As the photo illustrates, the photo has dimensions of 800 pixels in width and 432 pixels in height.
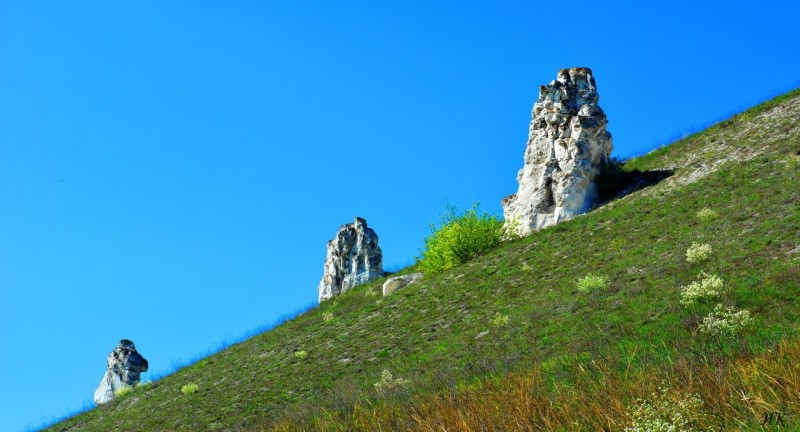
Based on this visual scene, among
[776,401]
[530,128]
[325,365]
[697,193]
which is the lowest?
[776,401]

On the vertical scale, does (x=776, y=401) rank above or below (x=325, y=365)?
below

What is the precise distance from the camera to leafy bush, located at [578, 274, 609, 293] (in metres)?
30.3

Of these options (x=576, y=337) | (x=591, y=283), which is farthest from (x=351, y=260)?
(x=576, y=337)

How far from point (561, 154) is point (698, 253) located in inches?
884

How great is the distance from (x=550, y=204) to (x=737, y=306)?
91.2ft

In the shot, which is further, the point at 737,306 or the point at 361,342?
the point at 361,342

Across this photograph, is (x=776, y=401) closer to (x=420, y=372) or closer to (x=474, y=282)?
(x=420, y=372)

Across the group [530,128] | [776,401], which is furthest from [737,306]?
[530,128]

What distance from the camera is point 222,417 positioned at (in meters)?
31.5

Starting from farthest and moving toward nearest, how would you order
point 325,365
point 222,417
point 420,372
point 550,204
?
point 550,204, point 325,365, point 222,417, point 420,372

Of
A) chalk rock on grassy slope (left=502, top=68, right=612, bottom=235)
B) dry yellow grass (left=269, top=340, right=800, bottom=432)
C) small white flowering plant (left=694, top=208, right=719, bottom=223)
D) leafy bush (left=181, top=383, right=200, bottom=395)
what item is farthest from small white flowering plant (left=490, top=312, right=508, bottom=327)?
chalk rock on grassy slope (left=502, top=68, right=612, bottom=235)

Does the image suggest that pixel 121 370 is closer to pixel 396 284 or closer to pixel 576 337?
pixel 396 284

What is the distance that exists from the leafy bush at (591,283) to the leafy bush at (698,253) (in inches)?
141

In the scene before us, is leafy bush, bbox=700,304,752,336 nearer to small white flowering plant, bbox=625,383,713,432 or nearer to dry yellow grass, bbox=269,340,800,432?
dry yellow grass, bbox=269,340,800,432
